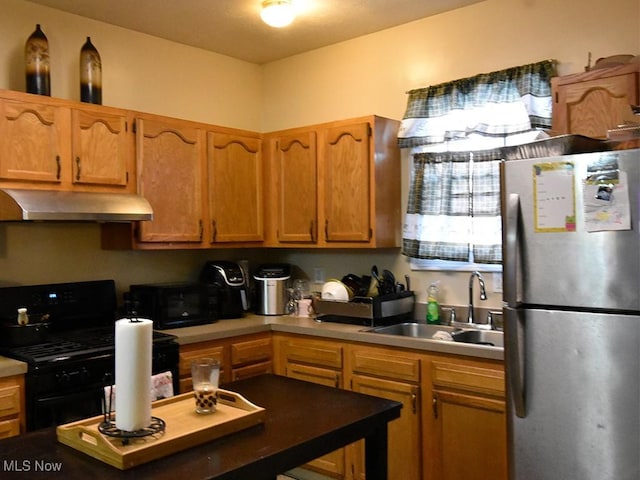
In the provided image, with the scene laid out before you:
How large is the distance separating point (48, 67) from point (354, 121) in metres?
1.71

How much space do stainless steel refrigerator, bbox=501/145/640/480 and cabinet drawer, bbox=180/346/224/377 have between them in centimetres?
162

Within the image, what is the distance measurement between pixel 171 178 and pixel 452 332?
6.06 feet

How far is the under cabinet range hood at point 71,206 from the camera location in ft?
8.67

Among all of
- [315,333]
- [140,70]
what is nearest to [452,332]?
[315,333]

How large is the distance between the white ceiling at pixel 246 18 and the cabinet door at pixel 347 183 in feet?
2.18

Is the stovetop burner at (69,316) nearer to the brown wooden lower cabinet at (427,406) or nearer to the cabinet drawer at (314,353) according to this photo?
the cabinet drawer at (314,353)

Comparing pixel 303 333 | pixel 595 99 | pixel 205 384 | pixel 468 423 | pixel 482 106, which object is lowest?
pixel 468 423

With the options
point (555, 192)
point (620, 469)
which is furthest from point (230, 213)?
point (620, 469)

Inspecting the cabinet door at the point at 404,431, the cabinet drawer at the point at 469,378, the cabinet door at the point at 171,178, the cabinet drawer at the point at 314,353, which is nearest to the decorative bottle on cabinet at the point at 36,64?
the cabinet door at the point at 171,178

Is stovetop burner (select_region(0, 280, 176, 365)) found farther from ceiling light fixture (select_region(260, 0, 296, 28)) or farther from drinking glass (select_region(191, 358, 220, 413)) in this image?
ceiling light fixture (select_region(260, 0, 296, 28))

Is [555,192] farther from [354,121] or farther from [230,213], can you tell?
[230,213]

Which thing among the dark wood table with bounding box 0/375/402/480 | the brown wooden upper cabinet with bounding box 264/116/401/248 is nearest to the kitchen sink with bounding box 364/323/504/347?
the brown wooden upper cabinet with bounding box 264/116/401/248

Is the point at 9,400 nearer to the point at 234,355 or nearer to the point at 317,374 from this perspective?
the point at 234,355

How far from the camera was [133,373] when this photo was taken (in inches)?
54.9
